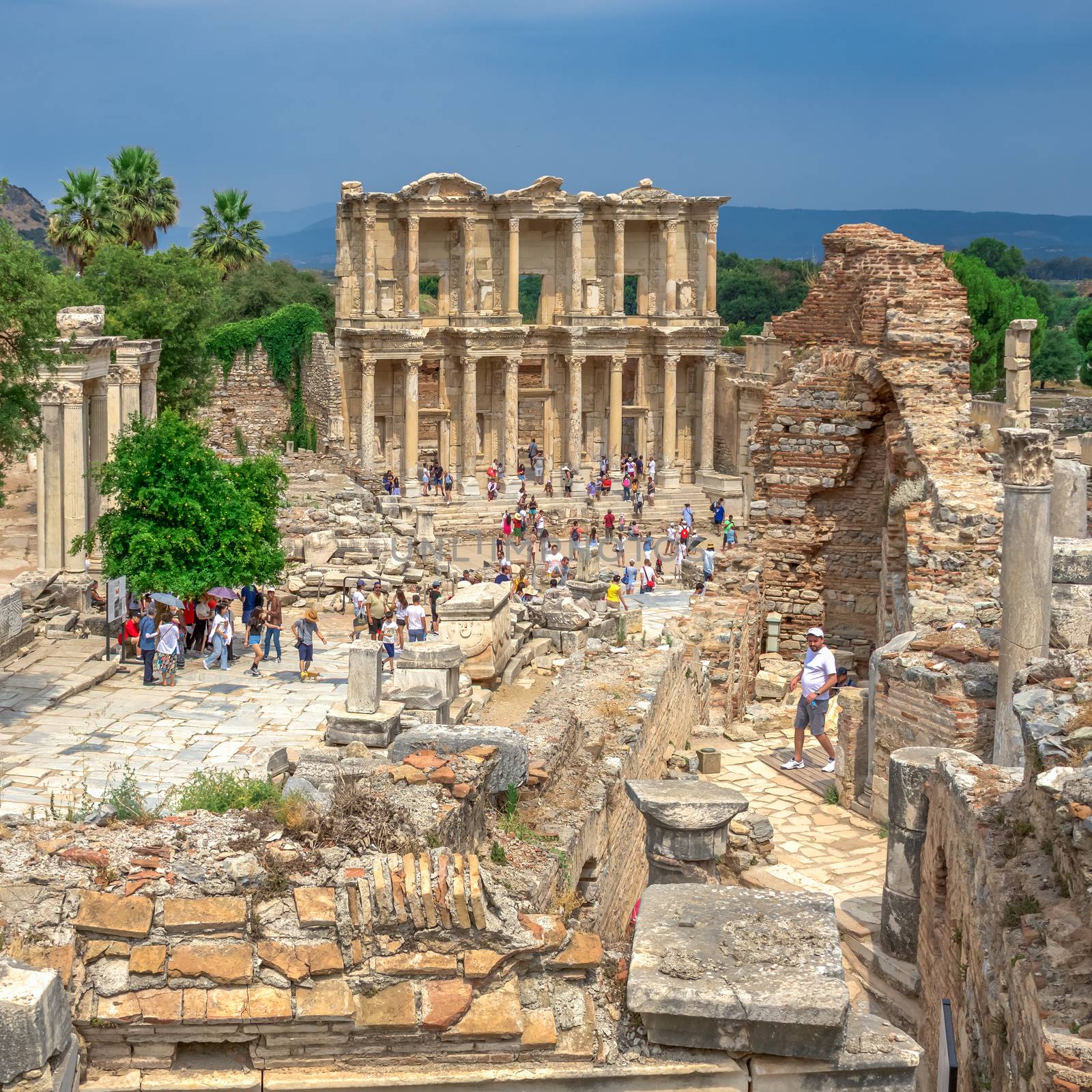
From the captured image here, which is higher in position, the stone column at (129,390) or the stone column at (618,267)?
the stone column at (618,267)

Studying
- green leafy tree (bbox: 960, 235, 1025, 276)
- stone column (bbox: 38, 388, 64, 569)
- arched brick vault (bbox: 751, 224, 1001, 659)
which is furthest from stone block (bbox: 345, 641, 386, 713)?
green leafy tree (bbox: 960, 235, 1025, 276)

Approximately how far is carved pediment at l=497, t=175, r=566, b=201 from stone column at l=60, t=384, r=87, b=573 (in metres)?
27.1

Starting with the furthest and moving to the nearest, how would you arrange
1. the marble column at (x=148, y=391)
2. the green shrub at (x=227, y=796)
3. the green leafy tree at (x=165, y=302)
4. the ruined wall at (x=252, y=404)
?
the ruined wall at (x=252, y=404) → the green leafy tree at (x=165, y=302) → the marble column at (x=148, y=391) → the green shrub at (x=227, y=796)

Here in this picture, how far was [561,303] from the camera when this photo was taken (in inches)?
2087

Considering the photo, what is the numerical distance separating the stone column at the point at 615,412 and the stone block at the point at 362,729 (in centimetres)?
3868

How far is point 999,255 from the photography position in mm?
109750

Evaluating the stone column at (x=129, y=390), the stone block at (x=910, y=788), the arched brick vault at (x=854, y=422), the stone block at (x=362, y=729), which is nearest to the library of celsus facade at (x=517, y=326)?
the stone column at (x=129, y=390)

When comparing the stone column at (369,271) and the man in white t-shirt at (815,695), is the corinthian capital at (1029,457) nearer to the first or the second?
the man in white t-shirt at (815,695)

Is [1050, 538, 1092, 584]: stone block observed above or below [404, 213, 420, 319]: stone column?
below

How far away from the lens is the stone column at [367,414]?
48531 mm

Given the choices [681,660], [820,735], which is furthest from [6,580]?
[820,735]

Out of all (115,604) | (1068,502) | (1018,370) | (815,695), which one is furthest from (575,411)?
(815,695)

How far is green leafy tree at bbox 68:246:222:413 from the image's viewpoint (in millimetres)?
33375

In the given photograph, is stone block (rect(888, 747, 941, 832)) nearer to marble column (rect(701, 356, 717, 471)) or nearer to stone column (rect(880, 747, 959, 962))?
stone column (rect(880, 747, 959, 962))
